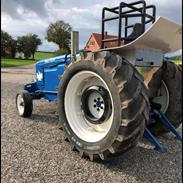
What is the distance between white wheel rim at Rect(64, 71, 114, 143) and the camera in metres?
3.17


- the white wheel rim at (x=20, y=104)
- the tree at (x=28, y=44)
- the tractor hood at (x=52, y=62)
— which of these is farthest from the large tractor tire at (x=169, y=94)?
the white wheel rim at (x=20, y=104)

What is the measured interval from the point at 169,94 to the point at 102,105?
1.30m

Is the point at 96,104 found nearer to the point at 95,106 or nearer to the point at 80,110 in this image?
the point at 95,106

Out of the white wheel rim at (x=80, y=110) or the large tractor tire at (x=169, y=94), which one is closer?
the white wheel rim at (x=80, y=110)

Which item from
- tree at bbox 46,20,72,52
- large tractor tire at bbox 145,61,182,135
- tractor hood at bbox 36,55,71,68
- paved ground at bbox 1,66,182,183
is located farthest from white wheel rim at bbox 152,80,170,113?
tree at bbox 46,20,72,52

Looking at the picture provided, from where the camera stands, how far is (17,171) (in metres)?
2.68

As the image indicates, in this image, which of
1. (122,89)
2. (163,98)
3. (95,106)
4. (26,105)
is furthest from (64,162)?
(26,105)

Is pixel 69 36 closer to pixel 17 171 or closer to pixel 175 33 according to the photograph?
pixel 175 33

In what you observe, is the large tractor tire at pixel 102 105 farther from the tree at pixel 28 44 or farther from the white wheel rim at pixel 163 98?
the white wheel rim at pixel 163 98

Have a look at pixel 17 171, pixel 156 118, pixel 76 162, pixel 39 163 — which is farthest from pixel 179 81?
pixel 17 171

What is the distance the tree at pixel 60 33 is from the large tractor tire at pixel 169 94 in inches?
83.9

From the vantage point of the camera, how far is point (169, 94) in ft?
13.1

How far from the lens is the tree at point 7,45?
2.05 meters

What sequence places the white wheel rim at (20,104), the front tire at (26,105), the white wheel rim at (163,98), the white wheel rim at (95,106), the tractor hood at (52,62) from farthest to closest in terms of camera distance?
the white wheel rim at (20,104)
the front tire at (26,105)
the tractor hood at (52,62)
the white wheel rim at (163,98)
the white wheel rim at (95,106)
